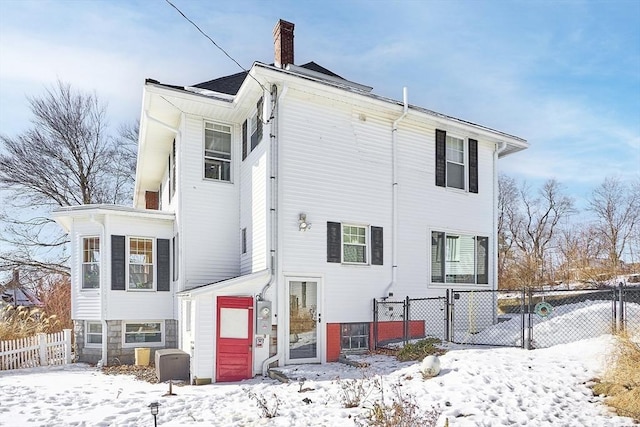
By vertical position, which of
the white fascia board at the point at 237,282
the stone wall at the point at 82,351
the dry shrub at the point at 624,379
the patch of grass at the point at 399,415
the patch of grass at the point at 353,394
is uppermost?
the white fascia board at the point at 237,282

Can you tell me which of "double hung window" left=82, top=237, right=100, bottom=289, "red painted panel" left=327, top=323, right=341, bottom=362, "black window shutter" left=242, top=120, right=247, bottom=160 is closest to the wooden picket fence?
"double hung window" left=82, top=237, right=100, bottom=289

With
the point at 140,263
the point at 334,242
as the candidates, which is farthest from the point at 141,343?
the point at 334,242

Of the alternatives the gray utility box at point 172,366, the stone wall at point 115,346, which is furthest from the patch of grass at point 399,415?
the stone wall at point 115,346

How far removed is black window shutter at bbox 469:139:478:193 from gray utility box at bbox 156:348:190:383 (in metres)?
9.36

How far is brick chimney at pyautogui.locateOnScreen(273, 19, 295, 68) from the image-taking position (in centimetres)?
1348

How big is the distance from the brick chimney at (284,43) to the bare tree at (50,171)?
53.7 ft

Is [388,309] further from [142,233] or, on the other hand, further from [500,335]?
[142,233]

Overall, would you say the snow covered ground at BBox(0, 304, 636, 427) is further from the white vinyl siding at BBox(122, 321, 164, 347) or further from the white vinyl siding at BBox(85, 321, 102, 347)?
the white vinyl siding at BBox(85, 321, 102, 347)

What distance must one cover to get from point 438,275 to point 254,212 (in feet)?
18.3

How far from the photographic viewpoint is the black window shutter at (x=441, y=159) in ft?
44.4

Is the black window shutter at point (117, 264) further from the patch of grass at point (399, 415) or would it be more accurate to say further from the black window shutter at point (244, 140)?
the patch of grass at point (399, 415)

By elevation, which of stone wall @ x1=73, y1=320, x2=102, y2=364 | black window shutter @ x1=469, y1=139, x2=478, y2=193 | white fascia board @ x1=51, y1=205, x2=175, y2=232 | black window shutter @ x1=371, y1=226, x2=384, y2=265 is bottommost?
stone wall @ x1=73, y1=320, x2=102, y2=364

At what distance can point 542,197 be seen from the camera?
40.7 m

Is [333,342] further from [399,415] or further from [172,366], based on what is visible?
[399,415]
